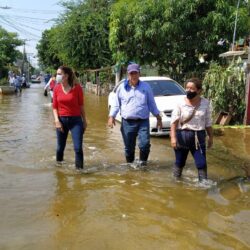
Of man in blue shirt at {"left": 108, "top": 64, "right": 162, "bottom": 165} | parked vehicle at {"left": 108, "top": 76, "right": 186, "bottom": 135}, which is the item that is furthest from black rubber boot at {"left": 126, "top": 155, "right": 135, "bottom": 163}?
parked vehicle at {"left": 108, "top": 76, "right": 186, "bottom": 135}

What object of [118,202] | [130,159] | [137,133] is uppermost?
[137,133]

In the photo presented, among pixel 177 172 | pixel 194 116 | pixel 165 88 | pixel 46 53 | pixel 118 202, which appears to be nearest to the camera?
pixel 118 202

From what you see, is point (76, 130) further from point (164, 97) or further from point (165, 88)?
point (165, 88)

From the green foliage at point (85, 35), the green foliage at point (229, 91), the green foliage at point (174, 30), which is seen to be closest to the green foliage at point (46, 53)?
the green foliage at point (85, 35)

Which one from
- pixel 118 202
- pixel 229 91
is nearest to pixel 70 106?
pixel 118 202

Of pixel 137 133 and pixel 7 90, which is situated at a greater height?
pixel 137 133

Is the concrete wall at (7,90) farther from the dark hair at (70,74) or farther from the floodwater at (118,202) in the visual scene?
the dark hair at (70,74)

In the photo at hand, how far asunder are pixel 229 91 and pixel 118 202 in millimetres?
8003

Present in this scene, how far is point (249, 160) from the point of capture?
28.5 feet

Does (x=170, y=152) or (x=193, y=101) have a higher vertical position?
(x=193, y=101)

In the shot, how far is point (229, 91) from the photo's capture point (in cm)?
1309

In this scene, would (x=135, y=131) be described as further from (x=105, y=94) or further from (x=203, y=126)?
(x=105, y=94)

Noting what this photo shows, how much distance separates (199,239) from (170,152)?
4.84 m

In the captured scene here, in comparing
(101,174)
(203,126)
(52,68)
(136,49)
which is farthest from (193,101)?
(52,68)
